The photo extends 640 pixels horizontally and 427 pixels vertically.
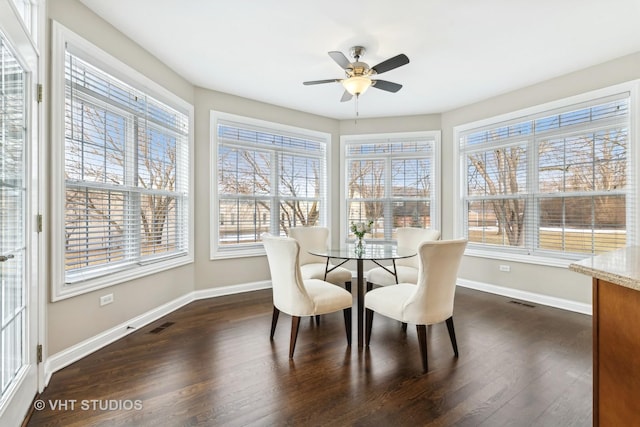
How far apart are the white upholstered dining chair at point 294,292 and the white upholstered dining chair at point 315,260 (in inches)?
27.3

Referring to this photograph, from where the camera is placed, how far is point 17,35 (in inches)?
60.3

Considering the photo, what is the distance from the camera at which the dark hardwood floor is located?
5.50ft

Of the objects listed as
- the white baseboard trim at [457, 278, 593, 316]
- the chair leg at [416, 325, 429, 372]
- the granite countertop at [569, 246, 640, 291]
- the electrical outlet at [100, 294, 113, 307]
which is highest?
the granite countertop at [569, 246, 640, 291]

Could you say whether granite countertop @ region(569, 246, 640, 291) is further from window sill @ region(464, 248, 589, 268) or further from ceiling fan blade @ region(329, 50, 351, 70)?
window sill @ region(464, 248, 589, 268)

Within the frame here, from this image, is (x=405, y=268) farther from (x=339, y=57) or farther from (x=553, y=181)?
(x=339, y=57)

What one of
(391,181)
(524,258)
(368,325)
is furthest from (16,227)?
(524,258)

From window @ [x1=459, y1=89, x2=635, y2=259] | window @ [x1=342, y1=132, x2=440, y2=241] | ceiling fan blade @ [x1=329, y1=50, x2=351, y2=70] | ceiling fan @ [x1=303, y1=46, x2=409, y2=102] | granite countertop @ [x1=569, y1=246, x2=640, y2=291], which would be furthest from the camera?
window @ [x1=342, y1=132, x2=440, y2=241]

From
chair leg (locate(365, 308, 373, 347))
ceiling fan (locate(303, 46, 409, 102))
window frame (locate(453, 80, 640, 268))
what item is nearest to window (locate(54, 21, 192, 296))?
ceiling fan (locate(303, 46, 409, 102))

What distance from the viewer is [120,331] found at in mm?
2684

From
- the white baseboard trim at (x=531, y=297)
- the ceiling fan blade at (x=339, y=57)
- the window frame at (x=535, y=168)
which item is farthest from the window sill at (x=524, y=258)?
the ceiling fan blade at (x=339, y=57)

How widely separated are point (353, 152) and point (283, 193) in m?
1.44

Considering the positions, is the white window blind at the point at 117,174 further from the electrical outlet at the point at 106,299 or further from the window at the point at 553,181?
the window at the point at 553,181

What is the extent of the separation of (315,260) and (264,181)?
4.88 ft

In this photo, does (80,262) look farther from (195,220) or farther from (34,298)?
(195,220)
